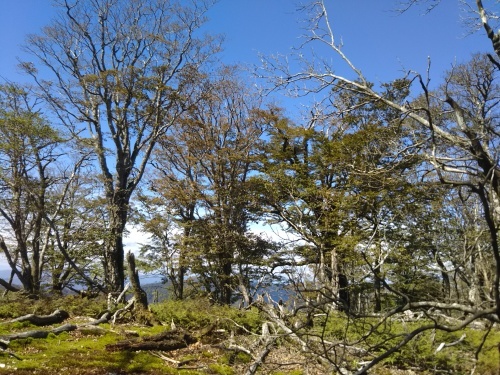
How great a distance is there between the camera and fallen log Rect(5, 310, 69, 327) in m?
A: 8.81

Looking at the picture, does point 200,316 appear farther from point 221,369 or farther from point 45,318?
point 45,318

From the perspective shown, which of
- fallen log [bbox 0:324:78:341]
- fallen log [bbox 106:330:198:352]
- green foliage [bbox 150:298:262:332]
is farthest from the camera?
green foliage [bbox 150:298:262:332]

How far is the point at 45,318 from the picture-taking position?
9.29m

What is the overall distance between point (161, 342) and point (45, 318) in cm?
377

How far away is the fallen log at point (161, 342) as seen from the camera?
23.5ft

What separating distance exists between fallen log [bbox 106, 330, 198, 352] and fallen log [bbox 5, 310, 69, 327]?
3.01m

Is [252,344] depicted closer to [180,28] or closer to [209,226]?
[209,226]

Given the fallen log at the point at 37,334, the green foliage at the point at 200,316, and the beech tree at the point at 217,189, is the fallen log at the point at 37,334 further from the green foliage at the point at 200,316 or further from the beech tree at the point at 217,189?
the beech tree at the point at 217,189

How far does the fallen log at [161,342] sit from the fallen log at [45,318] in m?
3.01

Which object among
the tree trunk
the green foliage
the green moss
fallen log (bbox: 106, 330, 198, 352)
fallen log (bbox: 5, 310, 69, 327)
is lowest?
the green moss

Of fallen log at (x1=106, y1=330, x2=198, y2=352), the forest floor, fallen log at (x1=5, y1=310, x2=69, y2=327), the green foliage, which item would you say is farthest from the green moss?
fallen log at (x1=5, y1=310, x2=69, y2=327)

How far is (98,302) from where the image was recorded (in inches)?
459

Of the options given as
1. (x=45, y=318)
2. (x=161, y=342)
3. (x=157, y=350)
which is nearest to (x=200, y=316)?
(x=161, y=342)

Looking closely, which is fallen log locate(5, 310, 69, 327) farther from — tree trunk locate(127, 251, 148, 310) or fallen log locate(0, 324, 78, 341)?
tree trunk locate(127, 251, 148, 310)
